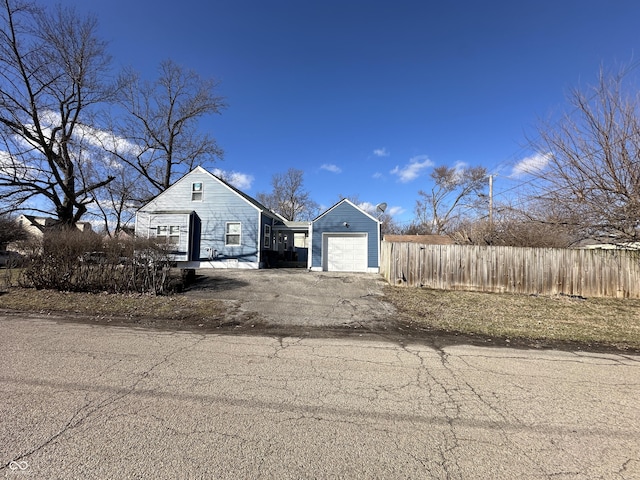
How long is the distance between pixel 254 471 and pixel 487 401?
261 cm

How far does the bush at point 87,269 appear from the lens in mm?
9742

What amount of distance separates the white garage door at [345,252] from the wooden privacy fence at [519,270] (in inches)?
198

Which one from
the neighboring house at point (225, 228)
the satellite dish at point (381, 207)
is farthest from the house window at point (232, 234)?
the satellite dish at point (381, 207)

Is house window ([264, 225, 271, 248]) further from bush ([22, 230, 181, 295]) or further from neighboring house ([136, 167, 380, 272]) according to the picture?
bush ([22, 230, 181, 295])

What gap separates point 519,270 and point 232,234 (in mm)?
14620

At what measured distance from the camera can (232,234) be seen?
18922 mm

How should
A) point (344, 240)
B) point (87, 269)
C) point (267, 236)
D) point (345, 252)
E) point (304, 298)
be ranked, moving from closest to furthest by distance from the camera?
point (87, 269), point (304, 298), point (345, 252), point (344, 240), point (267, 236)

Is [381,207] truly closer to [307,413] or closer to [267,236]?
[267,236]

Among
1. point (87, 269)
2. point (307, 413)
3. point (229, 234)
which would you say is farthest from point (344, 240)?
point (307, 413)

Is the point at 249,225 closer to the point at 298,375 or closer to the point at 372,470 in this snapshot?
the point at 298,375

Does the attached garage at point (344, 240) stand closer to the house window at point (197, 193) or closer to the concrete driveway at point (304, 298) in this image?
the concrete driveway at point (304, 298)

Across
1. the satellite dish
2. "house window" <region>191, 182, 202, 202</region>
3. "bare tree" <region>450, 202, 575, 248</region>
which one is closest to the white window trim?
"house window" <region>191, 182, 202, 202</region>

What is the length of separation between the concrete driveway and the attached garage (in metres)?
3.71

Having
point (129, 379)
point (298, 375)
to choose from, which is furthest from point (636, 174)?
point (129, 379)
